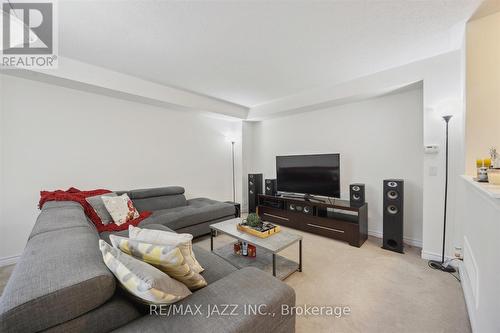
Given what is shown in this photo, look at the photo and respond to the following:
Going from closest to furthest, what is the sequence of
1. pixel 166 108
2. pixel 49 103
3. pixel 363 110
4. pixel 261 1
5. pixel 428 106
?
1. pixel 261 1
2. pixel 428 106
3. pixel 49 103
4. pixel 363 110
5. pixel 166 108

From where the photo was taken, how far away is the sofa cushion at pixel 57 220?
56.1 inches

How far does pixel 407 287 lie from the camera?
6.47 feet

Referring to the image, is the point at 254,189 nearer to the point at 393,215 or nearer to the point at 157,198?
the point at 157,198

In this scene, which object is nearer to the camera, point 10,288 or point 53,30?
point 10,288

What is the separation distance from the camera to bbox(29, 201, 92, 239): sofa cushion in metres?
Result: 1.43

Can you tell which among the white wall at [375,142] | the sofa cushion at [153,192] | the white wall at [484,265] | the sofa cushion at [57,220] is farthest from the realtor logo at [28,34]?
the white wall at [375,142]

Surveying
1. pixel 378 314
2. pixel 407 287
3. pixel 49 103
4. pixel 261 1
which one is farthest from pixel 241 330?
pixel 49 103

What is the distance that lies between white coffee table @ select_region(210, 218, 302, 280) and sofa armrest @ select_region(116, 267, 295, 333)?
81cm

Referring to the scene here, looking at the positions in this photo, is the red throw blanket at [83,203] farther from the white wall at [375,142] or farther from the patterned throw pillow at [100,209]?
the white wall at [375,142]

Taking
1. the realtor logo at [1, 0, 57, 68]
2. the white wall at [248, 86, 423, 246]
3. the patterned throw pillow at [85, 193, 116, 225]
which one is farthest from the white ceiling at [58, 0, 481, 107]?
the patterned throw pillow at [85, 193, 116, 225]

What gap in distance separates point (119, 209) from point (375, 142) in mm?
3866

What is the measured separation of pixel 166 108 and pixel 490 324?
171 inches

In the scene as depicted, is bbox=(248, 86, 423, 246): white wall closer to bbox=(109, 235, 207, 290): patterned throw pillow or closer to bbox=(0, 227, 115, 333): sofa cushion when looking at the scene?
bbox=(109, 235, 207, 290): patterned throw pillow

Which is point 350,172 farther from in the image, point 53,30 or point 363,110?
point 53,30
